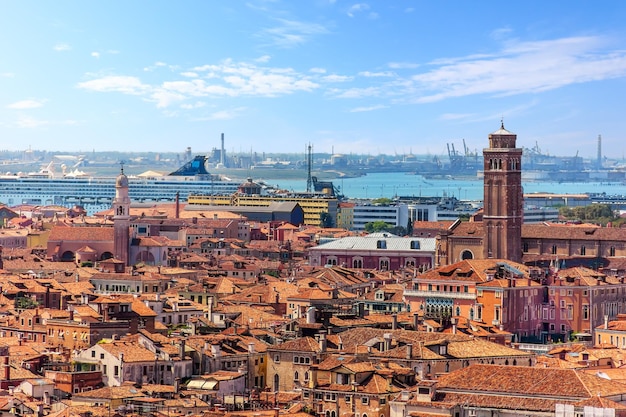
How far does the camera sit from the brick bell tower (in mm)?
89000

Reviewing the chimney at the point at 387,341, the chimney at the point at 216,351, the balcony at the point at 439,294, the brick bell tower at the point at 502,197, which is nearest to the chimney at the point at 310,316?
the chimney at the point at 216,351

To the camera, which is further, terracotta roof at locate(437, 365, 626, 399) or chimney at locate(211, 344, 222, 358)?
chimney at locate(211, 344, 222, 358)

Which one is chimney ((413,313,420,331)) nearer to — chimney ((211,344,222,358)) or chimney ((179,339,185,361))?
chimney ((211,344,222,358))

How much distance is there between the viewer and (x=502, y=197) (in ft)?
295

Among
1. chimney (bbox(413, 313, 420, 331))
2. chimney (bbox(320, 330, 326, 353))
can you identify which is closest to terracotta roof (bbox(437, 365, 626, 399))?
chimney (bbox(320, 330, 326, 353))

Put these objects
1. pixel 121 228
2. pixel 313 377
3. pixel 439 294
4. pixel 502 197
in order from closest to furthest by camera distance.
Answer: pixel 313 377, pixel 439 294, pixel 502 197, pixel 121 228

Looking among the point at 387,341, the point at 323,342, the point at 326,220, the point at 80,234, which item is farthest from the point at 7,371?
the point at 326,220

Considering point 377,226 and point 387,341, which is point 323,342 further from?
point 377,226

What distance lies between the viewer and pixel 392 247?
102 metres

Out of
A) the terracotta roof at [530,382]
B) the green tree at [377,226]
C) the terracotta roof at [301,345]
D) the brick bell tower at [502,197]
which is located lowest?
the green tree at [377,226]

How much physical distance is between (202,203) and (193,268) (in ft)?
270

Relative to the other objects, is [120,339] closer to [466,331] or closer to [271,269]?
[466,331]

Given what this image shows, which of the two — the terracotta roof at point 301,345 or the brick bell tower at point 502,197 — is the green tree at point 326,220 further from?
the terracotta roof at point 301,345

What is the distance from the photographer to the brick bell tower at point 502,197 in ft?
292
